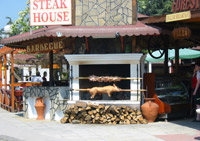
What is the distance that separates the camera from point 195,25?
13875 millimetres

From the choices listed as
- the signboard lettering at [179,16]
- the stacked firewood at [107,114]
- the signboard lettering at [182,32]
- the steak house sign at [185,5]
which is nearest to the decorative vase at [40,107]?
the stacked firewood at [107,114]

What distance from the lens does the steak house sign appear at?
11211 mm

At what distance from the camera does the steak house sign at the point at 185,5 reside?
441 inches

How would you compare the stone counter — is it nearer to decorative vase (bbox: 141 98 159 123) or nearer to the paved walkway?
the paved walkway

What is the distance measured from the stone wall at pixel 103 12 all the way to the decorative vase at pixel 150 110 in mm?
2805

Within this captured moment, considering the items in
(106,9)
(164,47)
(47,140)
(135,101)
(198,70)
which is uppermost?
(106,9)

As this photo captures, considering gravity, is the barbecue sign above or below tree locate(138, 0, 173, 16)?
below

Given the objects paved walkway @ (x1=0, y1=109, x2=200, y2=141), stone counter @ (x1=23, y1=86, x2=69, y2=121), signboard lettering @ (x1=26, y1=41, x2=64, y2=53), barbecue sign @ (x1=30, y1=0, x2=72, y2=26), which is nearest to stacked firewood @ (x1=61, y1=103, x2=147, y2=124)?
paved walkway @ (x1=0, y1=109, x2=200, y2=141)

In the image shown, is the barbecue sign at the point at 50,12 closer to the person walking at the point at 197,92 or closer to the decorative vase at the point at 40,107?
→ the decorative vase at the point at 40,107

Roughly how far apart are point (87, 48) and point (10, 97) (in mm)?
6432

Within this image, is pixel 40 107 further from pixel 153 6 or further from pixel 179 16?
pixel 153 6

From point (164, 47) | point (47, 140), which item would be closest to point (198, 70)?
point (164, 47)

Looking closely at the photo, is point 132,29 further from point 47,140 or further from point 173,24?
point 47,140

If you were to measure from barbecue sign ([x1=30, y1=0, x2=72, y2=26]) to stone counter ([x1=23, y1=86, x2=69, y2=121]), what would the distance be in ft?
7.72
